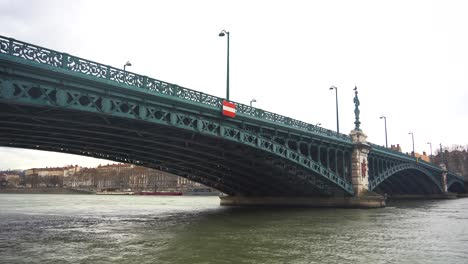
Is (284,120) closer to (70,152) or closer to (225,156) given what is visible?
(225,156)

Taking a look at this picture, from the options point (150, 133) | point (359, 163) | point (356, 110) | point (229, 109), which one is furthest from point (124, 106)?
point (356, 110)

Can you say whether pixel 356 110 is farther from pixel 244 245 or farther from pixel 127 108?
pixel 244 245

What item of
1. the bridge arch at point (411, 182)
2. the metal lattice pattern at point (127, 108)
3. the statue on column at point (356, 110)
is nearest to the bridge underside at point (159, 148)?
the metal lattice pattern at point (127, 108)

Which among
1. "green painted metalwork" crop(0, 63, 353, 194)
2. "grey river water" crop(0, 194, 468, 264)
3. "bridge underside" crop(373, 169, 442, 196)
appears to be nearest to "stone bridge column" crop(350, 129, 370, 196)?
"green painted metalwork" crop(0, 63, 353, 194)

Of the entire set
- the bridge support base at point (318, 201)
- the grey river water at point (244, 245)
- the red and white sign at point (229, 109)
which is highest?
the red and white sign at point (229, 109)

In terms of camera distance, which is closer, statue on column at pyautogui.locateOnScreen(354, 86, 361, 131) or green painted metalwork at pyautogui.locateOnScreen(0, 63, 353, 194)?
green painted metalwork at pyautogui.locateOnScreen(0, 63, 353, 194)

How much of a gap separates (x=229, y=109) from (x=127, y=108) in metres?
9.61

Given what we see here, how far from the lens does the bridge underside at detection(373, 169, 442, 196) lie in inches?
3329

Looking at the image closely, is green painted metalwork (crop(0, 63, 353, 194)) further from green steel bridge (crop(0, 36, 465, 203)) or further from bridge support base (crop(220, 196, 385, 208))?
bridge support base (crop(220, 196, 385, 208))

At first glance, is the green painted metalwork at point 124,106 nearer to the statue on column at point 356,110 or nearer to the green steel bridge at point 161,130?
the green steel bridge at point 161,130

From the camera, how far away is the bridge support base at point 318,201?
170ft

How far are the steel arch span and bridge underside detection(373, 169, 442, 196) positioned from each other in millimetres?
34817

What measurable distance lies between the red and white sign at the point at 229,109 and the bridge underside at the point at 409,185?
56.5m

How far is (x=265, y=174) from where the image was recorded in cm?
4903
